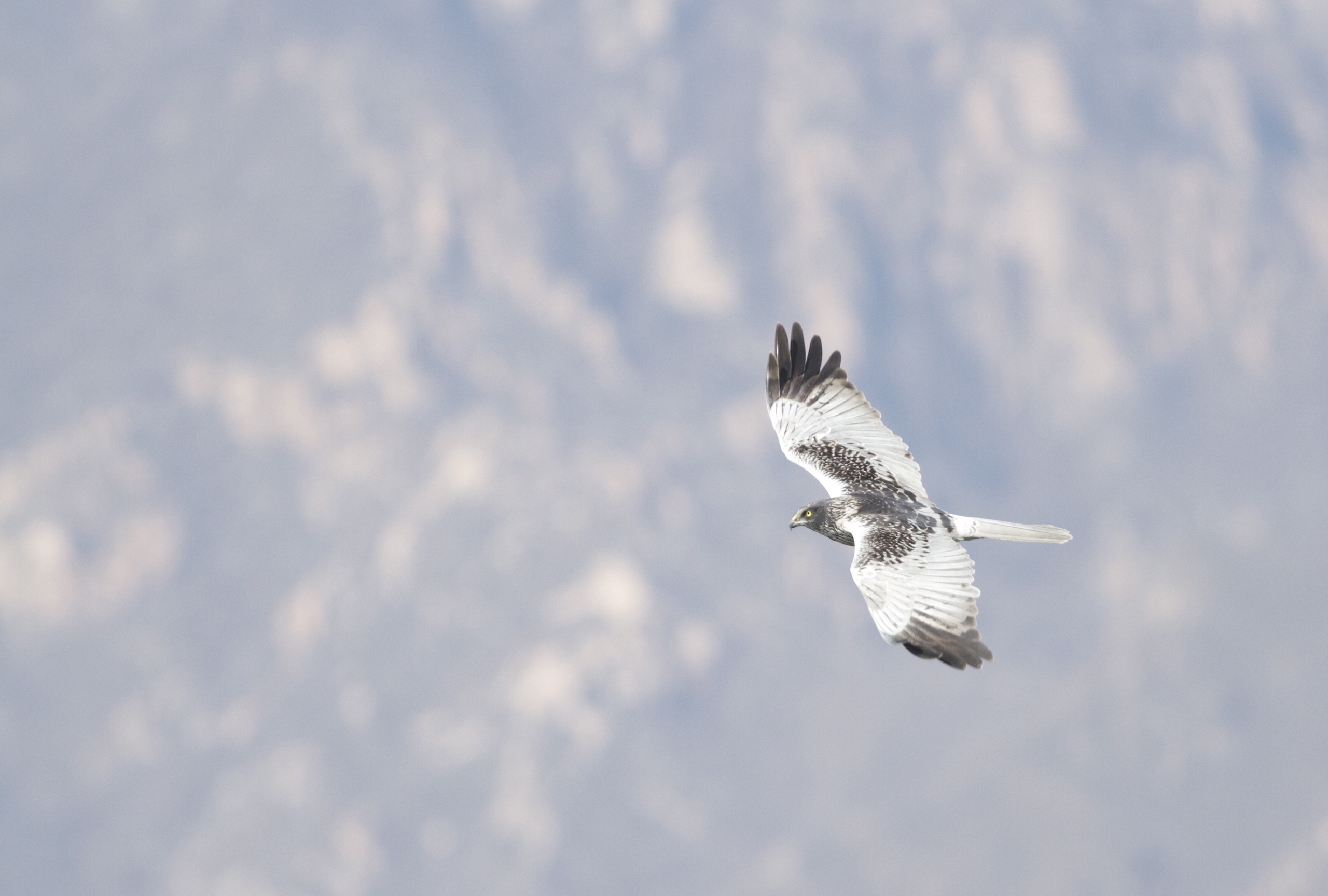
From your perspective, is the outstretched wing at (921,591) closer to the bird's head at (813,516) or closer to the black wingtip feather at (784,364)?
the bird's head at (813,516)

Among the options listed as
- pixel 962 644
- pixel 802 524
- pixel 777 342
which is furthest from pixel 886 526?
pixel 777 342

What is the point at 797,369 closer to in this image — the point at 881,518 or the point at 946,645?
the point at 881,518

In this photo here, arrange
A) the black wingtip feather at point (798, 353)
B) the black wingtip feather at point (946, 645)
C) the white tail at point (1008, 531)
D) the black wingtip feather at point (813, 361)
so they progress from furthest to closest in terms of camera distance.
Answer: the black wingtip feather at point (813, 361), the black wingtip feather at point (798, 353), the white tail at point (1008, 531), the black wingtip feather at point (946, 645)

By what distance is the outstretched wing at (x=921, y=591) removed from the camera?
29.1m

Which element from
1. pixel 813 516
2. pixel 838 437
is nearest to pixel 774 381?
pixel 838 437

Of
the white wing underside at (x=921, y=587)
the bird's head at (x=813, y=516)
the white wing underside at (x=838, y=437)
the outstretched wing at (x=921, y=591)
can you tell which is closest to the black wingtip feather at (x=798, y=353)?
the white wing underside at (x=838, y=437)

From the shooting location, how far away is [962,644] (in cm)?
2897

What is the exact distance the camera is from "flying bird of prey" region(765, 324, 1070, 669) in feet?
97.8

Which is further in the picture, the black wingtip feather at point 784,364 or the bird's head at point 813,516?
the black wingtip feather at point 784,364

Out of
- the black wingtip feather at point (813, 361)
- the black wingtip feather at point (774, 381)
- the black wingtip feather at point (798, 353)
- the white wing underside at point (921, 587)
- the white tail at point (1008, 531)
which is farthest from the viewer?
the black wingtip feather at point (774, 381)

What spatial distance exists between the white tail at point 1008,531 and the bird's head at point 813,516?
3035 millimetres

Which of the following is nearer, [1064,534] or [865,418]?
[1064,534]

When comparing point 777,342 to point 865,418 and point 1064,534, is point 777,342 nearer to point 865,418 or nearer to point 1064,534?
point 865,418

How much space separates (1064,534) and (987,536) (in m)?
3.45
